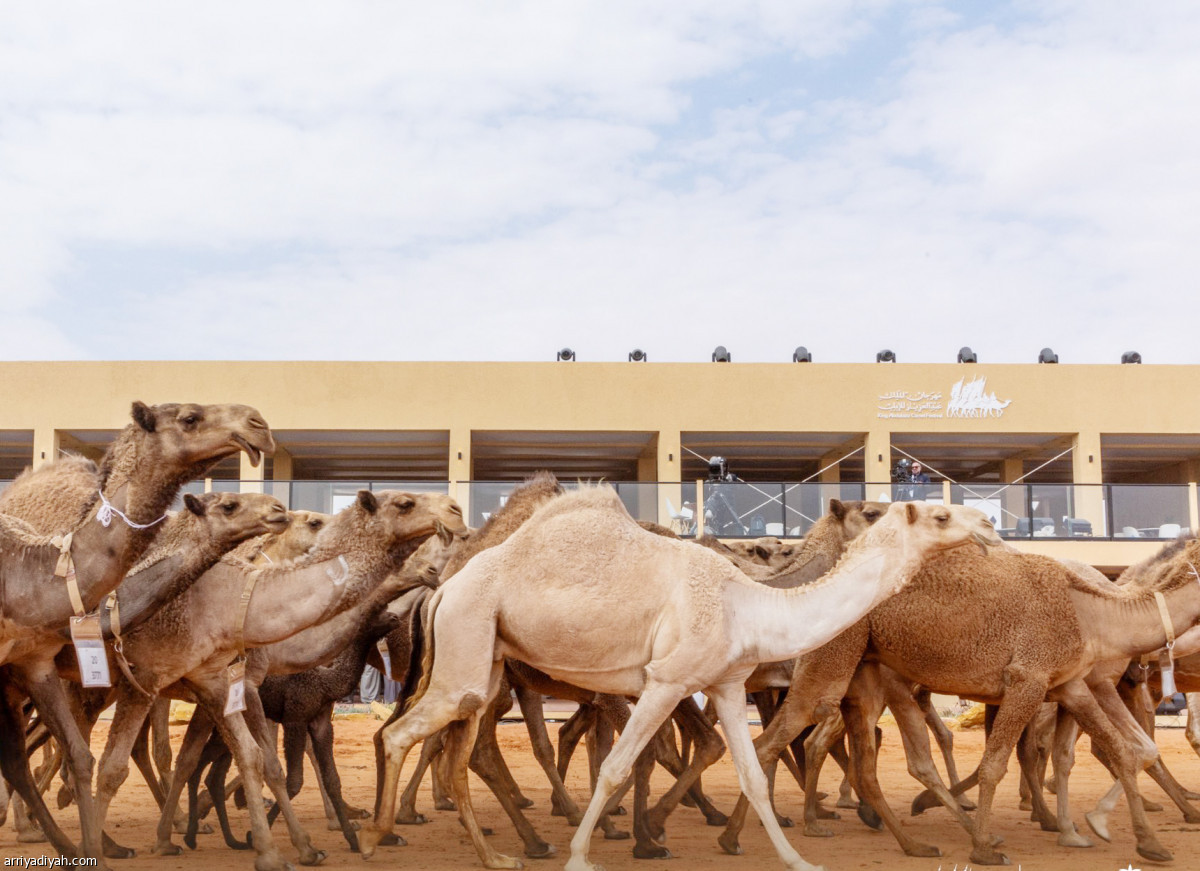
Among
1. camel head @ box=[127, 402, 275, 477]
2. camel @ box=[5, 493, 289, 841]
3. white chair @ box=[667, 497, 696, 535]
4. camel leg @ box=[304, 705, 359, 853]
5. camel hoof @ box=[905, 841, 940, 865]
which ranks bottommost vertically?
camel hoof @ box=[905, 841, 940, 865]

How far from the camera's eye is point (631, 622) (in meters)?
7.95

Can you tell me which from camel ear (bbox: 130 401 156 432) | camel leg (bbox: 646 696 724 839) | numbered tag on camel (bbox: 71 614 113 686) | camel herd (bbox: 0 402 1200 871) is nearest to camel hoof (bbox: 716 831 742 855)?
camel herd (bbox: 0 402 1200 871)

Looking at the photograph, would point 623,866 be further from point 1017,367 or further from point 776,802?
point 1017,367

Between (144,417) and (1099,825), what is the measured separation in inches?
309

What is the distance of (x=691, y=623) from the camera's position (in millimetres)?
7820

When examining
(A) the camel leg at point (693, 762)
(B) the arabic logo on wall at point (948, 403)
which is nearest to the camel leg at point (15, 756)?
(A) the camel leg at point (693, 762)

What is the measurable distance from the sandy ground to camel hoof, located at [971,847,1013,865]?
12 centimetres

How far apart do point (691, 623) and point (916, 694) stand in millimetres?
5263

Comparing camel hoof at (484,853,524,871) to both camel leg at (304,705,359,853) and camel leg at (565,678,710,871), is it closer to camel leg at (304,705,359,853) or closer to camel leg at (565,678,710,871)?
camel leg at (565,678,710,871)

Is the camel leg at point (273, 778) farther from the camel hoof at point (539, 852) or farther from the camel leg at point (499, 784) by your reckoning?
the camel hoof at point (539, 852)

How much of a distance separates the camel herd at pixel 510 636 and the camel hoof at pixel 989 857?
0.02 m

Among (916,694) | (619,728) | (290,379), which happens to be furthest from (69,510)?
(290,379)

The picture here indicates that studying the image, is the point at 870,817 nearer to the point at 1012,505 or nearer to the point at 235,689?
the point at 235,689

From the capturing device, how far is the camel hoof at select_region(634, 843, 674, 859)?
9.02 meters
